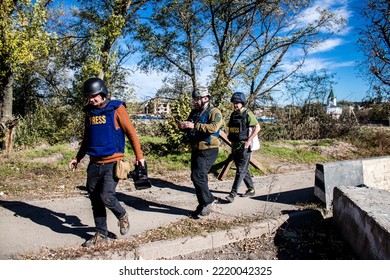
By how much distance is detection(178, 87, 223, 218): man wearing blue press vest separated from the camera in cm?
425

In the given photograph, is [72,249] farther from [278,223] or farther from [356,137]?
[356,137]

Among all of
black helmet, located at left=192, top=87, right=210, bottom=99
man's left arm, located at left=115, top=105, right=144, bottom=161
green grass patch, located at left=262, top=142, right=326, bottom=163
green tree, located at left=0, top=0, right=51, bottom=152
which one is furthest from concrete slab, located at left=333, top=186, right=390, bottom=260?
green tree, located at left=0, top=0, right=51, bottom=152

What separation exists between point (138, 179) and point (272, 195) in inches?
127

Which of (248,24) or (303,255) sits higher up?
(248,24)

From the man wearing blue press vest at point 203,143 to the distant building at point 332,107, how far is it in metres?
12.3

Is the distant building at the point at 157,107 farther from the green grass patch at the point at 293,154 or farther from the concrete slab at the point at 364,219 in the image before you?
the concrete slab at the point at 364,219

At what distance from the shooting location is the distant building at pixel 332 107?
1500 centimetres

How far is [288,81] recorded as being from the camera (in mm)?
15523

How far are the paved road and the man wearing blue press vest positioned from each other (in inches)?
19.2

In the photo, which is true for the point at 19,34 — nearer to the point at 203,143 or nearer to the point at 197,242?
the point at 203,143

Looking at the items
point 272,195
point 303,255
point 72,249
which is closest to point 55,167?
point 72,249

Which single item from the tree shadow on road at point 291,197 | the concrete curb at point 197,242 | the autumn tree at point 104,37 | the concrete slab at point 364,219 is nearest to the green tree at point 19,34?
the autumn tree at point 104,37

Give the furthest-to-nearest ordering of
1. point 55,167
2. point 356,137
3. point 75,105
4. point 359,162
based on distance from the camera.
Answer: point 356,137 < point 75,105 < point 55,167 < point 359,162
